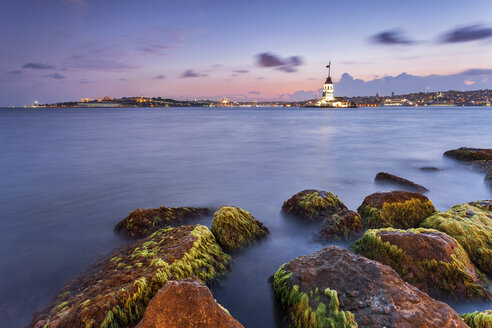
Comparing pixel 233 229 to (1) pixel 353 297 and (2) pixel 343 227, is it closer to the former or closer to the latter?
(2) pixel 343 227

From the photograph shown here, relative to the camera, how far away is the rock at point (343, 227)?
578 cm

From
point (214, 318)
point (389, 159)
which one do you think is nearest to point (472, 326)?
point (214, 318)

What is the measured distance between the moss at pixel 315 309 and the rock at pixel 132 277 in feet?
4.42

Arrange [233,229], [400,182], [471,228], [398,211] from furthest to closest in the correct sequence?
[400,182] → [398,211] → [233,229] → [471,228]

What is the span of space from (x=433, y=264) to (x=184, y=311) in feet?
11.9

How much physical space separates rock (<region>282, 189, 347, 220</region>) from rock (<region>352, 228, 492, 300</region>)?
211cm

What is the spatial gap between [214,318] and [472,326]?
2842mm

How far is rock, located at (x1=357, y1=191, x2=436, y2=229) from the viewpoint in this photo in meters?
5.93

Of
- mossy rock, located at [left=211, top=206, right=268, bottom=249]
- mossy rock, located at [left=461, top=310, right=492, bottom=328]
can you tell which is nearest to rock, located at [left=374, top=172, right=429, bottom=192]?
mossy rock, located at [left=211, top=206, right=268, bottom=249]

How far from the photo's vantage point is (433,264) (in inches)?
159

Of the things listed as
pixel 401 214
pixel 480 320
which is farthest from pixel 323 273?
pixel 401 214

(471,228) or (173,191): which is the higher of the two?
(471,228)

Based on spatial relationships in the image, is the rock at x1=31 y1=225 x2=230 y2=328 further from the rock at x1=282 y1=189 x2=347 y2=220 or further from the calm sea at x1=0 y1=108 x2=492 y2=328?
the rock at x1=282 y1=189 x2=347 y2=220

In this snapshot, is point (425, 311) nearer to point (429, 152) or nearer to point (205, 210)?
point (205, 210)
